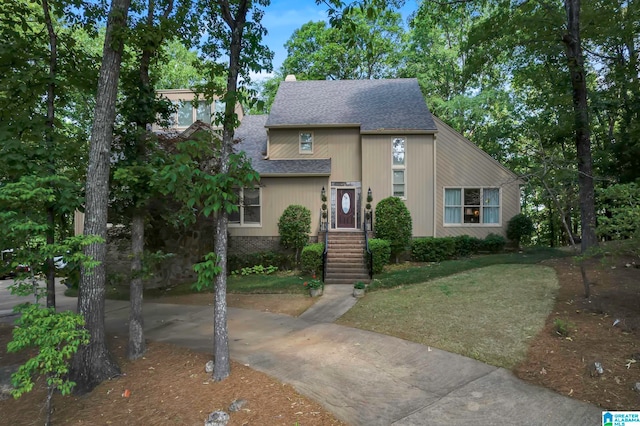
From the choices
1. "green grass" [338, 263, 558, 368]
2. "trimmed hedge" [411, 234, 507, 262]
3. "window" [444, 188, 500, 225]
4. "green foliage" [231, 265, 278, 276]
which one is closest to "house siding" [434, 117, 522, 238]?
"window" [444, 188, 500, 225]

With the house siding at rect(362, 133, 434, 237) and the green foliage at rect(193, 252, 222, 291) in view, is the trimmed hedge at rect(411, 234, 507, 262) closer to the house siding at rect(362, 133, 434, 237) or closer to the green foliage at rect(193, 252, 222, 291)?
the house siding at rect(362, 133, 434, 237)

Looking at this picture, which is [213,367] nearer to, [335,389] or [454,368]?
[335,389]

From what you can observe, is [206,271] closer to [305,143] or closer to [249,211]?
[249,211]

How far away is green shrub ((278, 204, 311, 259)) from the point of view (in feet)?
47.2

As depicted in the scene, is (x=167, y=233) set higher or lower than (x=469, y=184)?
lower

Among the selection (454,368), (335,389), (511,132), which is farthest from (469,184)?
(335,389)

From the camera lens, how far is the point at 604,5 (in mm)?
11781

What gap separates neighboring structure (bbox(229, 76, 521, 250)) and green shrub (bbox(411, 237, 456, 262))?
2.28 ft

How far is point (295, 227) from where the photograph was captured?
1437cm

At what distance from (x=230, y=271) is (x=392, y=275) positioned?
6.55 metres

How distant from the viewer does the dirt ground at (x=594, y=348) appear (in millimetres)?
4508

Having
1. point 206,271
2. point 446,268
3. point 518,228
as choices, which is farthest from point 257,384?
point 518,228

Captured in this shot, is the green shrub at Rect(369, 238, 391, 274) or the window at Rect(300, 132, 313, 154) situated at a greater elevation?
the window at Rect(300, 132, 313, 154)

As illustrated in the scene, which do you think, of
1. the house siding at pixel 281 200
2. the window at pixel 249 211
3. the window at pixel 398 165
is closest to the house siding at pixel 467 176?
the window at pixel 398 165
